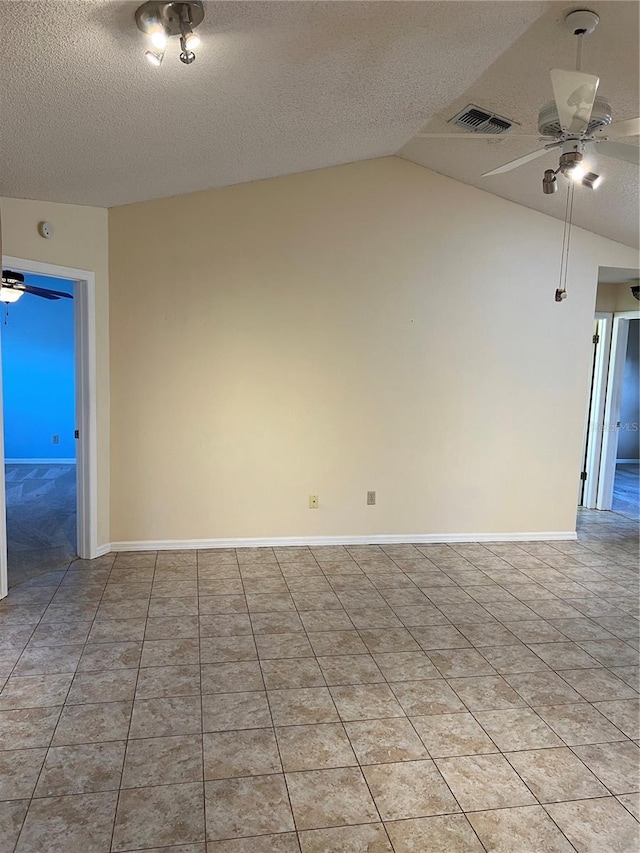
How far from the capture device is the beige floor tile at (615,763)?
2066 mm

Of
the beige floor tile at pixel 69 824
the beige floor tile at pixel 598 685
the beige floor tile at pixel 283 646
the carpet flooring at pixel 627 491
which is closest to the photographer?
the beige floor tile at pixel 69 824

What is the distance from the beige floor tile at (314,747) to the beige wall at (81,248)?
8.09 ft

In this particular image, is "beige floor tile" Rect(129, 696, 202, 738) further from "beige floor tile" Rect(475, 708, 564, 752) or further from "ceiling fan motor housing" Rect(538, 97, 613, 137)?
"ceiling fan motor housing" Rect(538, 97, 613, 137)

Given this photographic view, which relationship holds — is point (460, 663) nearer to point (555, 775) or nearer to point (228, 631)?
point (555, 775)

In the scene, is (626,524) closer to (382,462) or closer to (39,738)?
(382,462)

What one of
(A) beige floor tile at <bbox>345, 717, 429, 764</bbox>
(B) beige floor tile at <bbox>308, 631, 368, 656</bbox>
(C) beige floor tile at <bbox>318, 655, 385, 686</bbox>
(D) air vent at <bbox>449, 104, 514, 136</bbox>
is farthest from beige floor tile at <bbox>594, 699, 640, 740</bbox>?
(D) air vent at <bbox>449, 104, 514, 136</bbox>

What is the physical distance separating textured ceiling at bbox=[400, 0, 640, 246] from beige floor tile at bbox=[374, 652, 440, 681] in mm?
2453

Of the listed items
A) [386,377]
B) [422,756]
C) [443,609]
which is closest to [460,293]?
[386,377]

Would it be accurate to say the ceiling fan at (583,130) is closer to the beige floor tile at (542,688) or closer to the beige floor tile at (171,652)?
the beige floor tile at (542,688)

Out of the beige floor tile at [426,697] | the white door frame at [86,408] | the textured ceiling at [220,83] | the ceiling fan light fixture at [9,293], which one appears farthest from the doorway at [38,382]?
the beige floor tile at [426,697]

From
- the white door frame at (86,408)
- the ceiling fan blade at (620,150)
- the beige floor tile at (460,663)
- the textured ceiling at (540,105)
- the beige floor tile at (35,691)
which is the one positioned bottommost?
the beige floor tile at (35,691)

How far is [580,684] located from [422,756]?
1011mm

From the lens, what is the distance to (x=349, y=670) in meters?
2.76

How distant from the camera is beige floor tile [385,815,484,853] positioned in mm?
1766
